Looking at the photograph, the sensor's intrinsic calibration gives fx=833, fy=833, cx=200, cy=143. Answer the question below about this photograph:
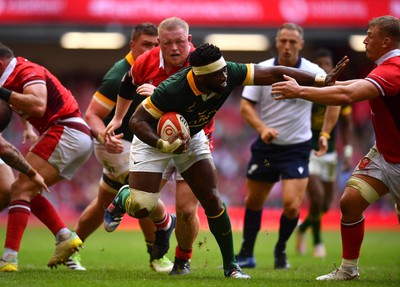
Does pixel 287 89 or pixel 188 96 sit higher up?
pixel 287 89

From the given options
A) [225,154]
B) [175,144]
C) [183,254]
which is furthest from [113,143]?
[225,154]

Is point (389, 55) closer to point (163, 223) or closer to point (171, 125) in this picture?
point (171, 125)

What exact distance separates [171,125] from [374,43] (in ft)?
6.62

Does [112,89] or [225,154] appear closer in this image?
[112,89]

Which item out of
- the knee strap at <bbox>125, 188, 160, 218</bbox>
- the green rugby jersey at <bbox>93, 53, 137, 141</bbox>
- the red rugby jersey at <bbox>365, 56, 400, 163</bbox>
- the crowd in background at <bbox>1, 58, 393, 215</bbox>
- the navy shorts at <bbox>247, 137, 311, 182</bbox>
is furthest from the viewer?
the crowd in background at <bbox>1, 58, 393, 215</bbox>

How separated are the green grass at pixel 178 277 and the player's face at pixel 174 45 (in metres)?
1.85

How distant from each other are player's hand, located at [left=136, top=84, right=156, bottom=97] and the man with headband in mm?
289

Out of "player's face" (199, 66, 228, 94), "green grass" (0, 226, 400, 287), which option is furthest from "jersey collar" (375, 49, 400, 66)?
"green grass" (0, 226, 400, 287)

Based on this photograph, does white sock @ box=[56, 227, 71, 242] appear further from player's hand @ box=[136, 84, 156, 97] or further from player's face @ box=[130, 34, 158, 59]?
player's face @ box=[130, 34, 158, 59]

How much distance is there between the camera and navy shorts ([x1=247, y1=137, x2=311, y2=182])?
1012 cm

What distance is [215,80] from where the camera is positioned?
24.0 feet

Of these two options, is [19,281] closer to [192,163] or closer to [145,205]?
[145,205]

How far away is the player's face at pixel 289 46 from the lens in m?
10.4

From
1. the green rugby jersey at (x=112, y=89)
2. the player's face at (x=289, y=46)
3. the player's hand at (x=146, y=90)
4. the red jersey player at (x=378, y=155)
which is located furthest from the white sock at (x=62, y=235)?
the player's face at (x=289, y=46)
